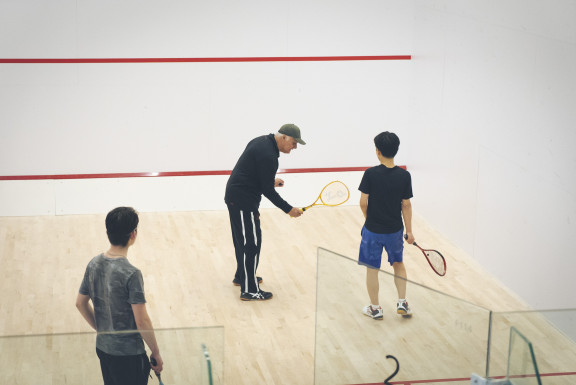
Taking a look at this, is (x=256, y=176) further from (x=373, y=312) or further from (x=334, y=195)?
(x=373, y=312)

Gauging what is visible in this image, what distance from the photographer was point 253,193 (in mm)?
4820

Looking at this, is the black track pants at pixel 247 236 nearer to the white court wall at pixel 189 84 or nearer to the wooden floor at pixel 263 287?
the wooden floor at pixel 263 287

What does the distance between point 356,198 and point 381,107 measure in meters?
0.72

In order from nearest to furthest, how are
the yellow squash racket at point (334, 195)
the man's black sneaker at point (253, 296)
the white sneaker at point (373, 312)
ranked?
the white sneaker at point (373, 312), the man's black sneaker at point (253, 296), the yellow squash racket at point (334, 195)

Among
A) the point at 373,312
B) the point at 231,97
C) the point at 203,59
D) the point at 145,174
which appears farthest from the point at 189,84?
the point at 373,312

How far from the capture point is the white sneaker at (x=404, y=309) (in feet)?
10.3

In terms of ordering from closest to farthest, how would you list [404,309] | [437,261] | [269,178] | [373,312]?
[404,309]
[373,312]
[269,178]
[437,261]

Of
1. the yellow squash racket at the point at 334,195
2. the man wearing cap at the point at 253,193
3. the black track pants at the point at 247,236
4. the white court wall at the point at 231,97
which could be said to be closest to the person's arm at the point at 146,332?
the man wearing cap at the point at 253,193

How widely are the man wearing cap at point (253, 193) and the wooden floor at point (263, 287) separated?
0.18 metres

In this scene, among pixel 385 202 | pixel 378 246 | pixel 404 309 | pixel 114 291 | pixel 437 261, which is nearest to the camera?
pixel 114 291

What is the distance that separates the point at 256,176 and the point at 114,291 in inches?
77.7

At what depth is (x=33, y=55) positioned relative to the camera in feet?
20.0

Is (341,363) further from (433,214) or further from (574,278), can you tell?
(433,214)

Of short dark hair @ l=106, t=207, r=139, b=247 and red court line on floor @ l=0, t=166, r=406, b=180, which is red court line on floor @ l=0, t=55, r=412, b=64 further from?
short dark hair @ l=106, t=207, r=139, b=247
